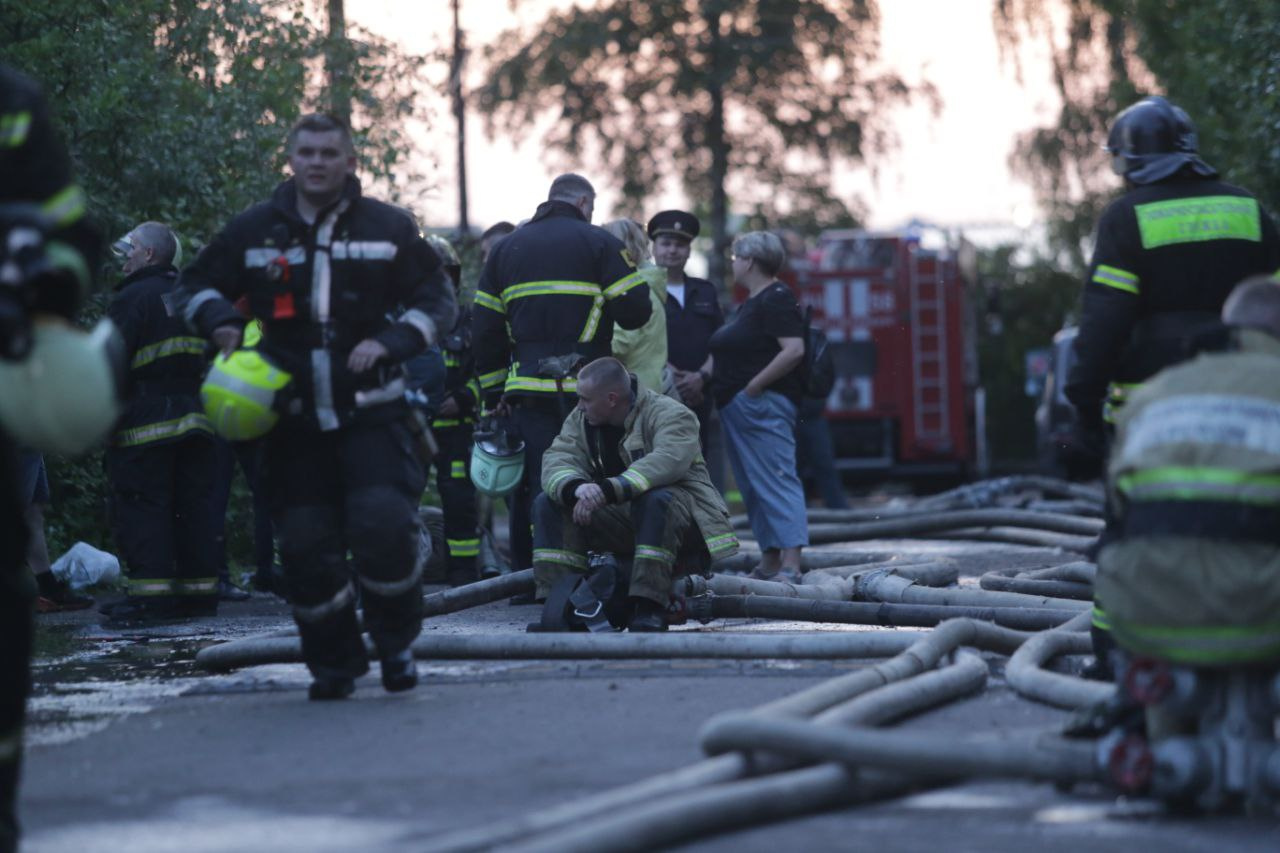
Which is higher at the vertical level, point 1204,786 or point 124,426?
point 124,426

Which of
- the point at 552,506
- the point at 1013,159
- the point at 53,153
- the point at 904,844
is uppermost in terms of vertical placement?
the point at 1013,159

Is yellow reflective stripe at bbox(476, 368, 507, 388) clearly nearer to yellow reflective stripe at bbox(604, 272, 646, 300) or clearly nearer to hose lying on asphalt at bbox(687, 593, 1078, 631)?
yellow reflective stripe at bbox(604, 272, 646, 300)

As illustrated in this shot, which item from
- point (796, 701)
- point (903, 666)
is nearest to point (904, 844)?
point (796, 701)

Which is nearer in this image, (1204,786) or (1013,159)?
(1204,786)

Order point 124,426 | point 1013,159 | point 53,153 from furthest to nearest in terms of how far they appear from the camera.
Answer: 1. point 1013,159
2. point 124,426
3. point 53,153

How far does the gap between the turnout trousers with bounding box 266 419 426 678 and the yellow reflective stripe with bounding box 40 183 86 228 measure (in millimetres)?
2003

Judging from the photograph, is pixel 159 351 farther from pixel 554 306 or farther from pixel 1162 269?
pixel 1162 269

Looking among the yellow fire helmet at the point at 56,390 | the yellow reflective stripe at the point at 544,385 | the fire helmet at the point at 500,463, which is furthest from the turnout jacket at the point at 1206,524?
the fire helmet at the point at 500,463

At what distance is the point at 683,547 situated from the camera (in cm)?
849

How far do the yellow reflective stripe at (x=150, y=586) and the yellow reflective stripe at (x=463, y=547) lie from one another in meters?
1.71

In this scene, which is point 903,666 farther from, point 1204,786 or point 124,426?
point 124,426

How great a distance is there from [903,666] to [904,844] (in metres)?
1.98

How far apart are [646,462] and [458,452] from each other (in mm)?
3105

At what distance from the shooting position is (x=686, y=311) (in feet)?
37.9
